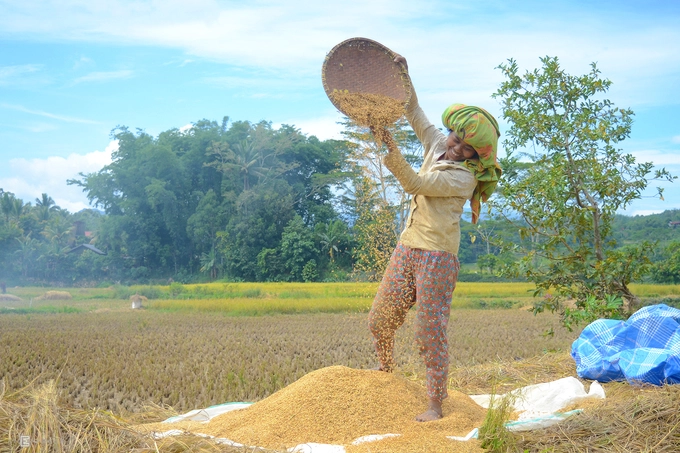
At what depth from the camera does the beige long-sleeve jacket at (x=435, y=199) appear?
3108mm

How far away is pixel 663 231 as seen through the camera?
70.6 ft

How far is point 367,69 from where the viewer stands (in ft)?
11.5

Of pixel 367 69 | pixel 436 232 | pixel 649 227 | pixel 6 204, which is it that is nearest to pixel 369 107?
pixel 367 69

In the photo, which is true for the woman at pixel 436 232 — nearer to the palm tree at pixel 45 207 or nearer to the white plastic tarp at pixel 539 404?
the white plastic tarp at pixel 539 404

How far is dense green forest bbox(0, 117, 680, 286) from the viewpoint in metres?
24.4

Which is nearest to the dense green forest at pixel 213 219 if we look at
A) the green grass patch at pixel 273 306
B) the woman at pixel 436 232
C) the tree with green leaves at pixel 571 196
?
the green grass patch at pixel 273 306

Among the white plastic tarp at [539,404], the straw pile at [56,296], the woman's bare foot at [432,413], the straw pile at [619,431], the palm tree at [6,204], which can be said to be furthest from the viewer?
the palm tree at [6,204]

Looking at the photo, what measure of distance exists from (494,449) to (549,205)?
11.6 ft

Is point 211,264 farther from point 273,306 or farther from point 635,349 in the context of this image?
point 635,349

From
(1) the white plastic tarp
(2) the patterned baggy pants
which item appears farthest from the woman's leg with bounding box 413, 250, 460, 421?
(1) the white plastic tarp

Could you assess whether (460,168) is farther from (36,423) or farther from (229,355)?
(229,355)

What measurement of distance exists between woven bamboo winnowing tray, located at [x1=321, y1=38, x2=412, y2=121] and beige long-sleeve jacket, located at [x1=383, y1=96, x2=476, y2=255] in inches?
19.0

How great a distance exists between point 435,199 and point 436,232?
20cm

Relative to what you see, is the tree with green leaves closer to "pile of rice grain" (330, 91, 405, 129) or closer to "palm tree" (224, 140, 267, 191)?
"pile of rice grain" (330, 91, 405, 129)
